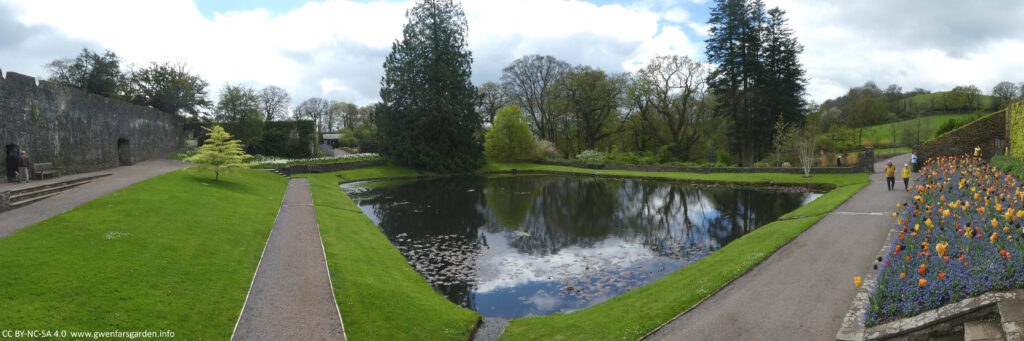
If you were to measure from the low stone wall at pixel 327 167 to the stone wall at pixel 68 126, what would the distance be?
959 cm

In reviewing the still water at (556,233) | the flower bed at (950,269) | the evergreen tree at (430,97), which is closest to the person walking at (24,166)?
the still water at (556,233)

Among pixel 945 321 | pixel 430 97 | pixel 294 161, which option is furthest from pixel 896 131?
pixel 945 321

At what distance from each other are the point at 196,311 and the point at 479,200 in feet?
71.2

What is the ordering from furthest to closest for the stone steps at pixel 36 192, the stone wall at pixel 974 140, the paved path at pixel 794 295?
1. the stone wall at pixel 974 140
2. the stone steps at pixel 36 192
3. the paved path at pixel 794 295

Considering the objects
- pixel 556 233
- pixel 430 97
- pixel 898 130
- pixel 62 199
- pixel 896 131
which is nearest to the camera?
pixel 62 199

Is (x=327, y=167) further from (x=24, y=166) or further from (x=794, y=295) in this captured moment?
(x=794, y=295)

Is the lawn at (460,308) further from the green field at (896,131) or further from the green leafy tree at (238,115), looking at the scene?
the green field at (896,131)

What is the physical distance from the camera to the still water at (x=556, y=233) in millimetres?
12797

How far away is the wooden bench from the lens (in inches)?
753

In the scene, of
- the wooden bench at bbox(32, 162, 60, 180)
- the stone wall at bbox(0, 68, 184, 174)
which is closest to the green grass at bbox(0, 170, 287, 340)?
the wooden bench at bbox(32, 162, 60, 180)

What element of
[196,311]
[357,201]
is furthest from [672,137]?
[196,311]

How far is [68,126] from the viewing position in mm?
22172

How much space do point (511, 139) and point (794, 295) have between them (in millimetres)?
49706

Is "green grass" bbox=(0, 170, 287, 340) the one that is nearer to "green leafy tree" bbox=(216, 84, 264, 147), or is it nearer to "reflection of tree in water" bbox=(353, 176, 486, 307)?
"reflection of tree in water" bbox=(353, 176, 486, 307)
